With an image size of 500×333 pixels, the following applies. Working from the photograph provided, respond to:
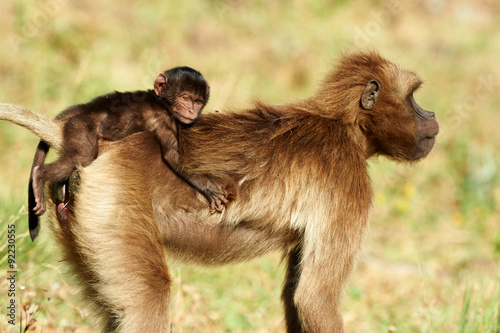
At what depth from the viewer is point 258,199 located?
3830mm

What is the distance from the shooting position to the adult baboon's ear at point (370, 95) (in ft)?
13.5

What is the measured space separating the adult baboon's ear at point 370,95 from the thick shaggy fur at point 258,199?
41 mm

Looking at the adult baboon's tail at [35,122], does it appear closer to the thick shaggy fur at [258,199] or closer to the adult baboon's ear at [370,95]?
the thick shaggy fur at [258,199]

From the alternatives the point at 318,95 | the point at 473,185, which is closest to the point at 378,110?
the point at 318,95

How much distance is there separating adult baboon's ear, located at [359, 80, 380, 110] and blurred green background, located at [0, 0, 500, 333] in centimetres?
76

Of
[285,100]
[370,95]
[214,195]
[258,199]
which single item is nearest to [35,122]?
[214,195]

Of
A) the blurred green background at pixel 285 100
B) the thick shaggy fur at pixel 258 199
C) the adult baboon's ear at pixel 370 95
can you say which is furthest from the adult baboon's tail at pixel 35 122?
the adult baboon's ear at pixel 370 95

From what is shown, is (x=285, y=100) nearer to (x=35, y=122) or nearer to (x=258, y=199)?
(x=258, y=199)

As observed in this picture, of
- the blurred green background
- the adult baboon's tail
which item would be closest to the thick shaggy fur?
the adult baboon's tail

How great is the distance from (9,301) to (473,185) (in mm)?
7060

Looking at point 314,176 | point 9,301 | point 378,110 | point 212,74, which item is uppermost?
point 212,74

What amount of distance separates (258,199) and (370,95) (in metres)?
1.03

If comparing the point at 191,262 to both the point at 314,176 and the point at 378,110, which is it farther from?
Result: the point at 378,110

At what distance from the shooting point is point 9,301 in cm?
412
